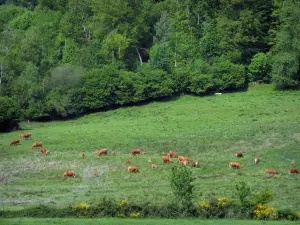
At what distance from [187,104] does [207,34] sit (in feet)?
42.8

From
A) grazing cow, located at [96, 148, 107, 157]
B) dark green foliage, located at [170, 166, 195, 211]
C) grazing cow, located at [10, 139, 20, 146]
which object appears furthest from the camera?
grazing cow, located at [10, 139, 20, 146]

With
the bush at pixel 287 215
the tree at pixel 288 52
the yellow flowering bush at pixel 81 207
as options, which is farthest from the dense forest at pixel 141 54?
the bush at pixel 287 215

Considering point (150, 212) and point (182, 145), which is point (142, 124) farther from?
point (150, 212)

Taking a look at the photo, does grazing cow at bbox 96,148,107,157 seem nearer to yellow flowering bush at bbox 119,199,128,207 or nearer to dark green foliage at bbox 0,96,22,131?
yellow flowering bush at bbox 119,199,128,207

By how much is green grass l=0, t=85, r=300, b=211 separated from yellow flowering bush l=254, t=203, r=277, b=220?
103 inches

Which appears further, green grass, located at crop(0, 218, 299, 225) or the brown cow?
the brown cow

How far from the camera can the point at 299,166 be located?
56812 mm

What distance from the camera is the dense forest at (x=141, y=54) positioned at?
289 feet

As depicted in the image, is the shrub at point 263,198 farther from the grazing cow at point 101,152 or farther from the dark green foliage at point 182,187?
the grazing cow at point 101,152

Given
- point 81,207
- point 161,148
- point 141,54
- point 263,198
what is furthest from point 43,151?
point 141,54

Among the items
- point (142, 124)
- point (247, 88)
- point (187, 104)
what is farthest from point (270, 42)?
point (142, 124)

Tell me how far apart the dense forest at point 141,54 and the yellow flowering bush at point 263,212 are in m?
43.1

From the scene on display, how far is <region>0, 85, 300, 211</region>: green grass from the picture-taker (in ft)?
162

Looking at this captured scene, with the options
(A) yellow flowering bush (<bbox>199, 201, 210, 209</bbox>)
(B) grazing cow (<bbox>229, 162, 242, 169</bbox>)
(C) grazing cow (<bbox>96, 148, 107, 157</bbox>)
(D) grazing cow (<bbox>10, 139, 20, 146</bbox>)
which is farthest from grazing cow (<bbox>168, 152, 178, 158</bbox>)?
(A) yellow flowering bush (<bbox>199, 201, 210, 209</bbox>)
